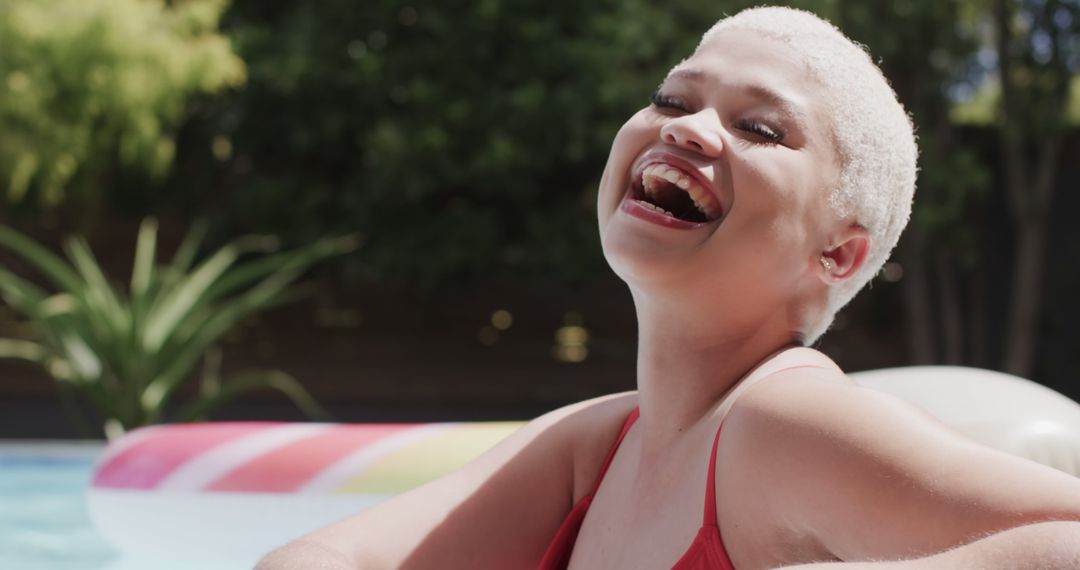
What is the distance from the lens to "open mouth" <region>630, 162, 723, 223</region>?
1038 millimetres

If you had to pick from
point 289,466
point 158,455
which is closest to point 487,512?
point 289,466

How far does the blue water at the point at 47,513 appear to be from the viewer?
3816 millimetres

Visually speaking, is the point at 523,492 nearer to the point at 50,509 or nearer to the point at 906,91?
the point at 50,509

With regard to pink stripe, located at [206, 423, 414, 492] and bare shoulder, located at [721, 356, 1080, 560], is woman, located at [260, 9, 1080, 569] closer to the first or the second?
bare shoulder, located at [721, 356, 1080, 560]

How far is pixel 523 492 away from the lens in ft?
4.26

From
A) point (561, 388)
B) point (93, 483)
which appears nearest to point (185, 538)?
point (93, 483)

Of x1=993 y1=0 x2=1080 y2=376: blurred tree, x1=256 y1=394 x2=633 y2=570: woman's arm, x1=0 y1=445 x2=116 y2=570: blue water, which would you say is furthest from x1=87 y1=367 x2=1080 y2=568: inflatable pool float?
x1=993 y1=0 x2=1080 y2=376: blurred tree

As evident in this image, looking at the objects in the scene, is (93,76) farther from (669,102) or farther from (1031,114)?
(669,102)

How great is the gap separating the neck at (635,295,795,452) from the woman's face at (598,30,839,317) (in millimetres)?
31

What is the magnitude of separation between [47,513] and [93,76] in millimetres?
4381

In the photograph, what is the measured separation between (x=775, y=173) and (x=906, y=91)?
9.62 meters

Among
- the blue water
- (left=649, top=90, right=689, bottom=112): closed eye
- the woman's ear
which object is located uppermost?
(left=649, top=90, right=689, bottom=112): closed eye

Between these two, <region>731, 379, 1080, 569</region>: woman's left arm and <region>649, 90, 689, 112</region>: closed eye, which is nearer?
<region>731, 379, 1080, 569</region>: woman's left arm

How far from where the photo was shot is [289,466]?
3.46 m
